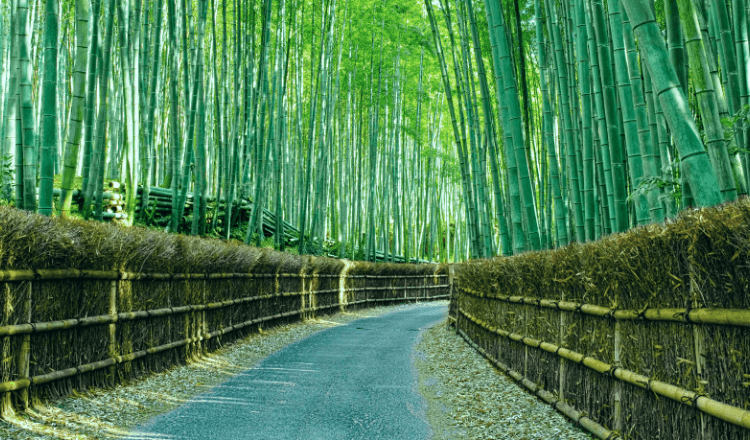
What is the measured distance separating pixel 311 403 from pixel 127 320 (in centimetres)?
136

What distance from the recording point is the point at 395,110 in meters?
13.4

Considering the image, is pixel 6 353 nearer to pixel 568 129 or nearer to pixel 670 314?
pixel 670 314

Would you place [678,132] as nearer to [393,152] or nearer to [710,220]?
[710,220]

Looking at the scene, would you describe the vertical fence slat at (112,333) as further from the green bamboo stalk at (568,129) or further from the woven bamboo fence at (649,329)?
the green bamboo stalk at (568,129)

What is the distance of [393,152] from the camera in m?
14.3

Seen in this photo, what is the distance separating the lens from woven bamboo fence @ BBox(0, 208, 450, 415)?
3.12m

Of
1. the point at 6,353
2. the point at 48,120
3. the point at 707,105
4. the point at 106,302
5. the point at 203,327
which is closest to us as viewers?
the point at 707,105

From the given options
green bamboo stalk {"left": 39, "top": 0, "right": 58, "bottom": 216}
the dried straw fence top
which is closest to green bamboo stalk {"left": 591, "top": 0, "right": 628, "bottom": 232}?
the dried straw fence top

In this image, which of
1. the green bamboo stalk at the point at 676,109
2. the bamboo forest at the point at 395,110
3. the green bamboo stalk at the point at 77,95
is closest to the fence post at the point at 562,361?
the bamboo forest at the point at 395,110

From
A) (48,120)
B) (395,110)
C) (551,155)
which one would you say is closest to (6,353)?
(48,120)

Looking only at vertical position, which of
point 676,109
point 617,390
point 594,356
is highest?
point 676,109

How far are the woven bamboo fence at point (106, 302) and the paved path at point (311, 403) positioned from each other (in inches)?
22.7

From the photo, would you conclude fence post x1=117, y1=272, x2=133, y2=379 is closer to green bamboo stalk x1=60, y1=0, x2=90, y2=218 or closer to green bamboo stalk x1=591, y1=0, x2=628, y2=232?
green bamboo stalk x1=60, y1=0, x2=90, y2=218

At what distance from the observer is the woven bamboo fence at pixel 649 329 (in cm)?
193
